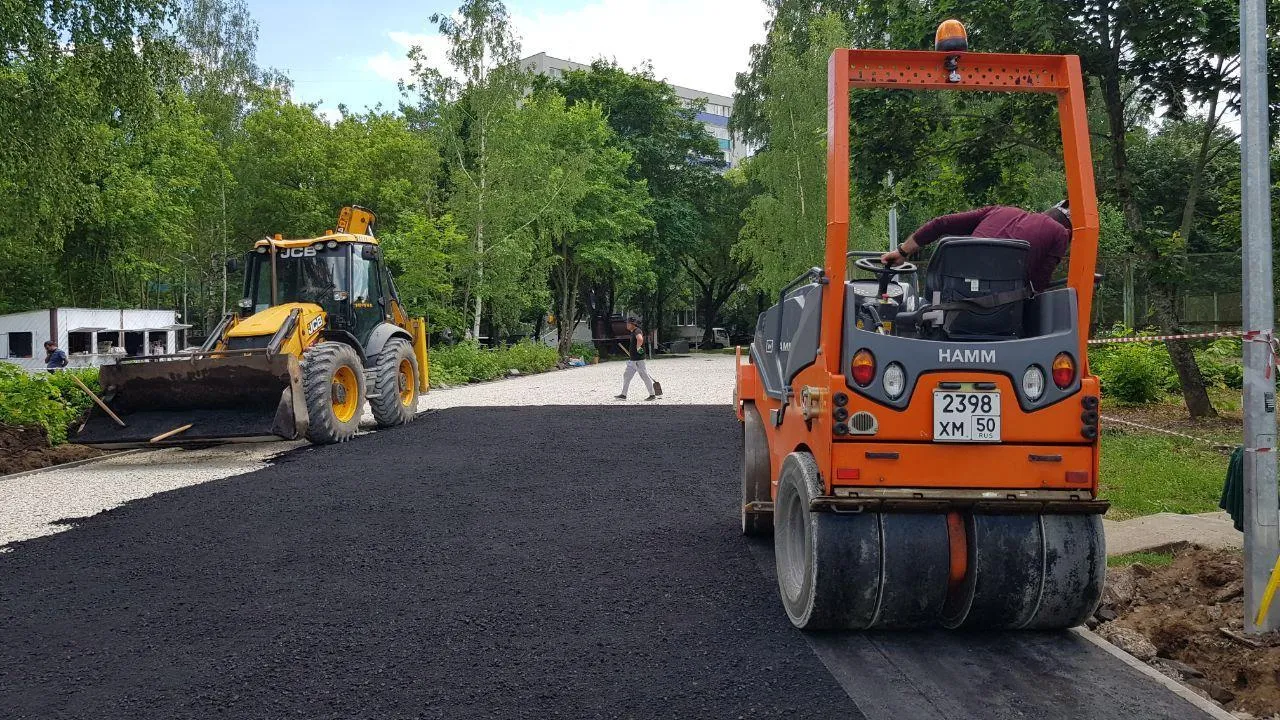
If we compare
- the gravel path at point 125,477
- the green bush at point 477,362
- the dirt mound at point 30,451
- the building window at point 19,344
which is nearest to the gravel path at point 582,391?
the gravel path at point 125,477

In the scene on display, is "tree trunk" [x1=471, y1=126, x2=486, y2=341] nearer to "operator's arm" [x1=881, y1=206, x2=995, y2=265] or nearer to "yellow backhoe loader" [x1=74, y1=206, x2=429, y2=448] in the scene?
"yellow backhoe loader" [x1=74, y1=206, x2=429, y2=448]

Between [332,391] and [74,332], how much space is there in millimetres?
26512

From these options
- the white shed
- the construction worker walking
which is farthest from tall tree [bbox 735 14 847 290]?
the white shed

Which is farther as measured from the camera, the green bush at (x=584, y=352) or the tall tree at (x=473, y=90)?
the green bush at (x=584, y=352)

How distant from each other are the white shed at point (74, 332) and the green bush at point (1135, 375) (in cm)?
2950

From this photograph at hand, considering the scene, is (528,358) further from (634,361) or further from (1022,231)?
(1022,231)

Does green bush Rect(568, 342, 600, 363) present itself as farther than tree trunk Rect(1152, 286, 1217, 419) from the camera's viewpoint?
Yes

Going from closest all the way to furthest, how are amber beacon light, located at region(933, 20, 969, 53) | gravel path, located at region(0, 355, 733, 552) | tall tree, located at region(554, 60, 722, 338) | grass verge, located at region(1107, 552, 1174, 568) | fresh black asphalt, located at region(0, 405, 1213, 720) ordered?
fresh black asphalt, located at region(0, 405, 1213, 720)
amber beacon light, located at region(933, 20, 969, 53)
grass verge, located at region(1107, 552, 1174, 568)
gravel path, located at region(0, 355, 733, 552)
tall tree, located at region(554, 60, 722, 338)

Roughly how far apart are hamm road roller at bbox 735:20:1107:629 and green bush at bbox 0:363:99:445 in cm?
1075

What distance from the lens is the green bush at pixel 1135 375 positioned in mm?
13125

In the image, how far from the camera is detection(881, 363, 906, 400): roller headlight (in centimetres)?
414

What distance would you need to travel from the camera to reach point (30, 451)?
435 inches

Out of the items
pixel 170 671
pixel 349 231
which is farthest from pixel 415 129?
pixel 170 671

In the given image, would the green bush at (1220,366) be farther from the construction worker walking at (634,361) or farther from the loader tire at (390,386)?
the loader tire at (390,386)
